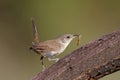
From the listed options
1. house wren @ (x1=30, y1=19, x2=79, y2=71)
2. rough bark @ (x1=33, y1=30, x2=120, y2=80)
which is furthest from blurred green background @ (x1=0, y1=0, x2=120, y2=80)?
rough bark @ (x1=33, y1=30, x2=120, y2=80)

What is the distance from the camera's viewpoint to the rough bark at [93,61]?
392 cm

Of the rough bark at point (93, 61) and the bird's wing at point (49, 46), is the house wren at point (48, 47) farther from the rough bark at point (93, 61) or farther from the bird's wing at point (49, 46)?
the rough bark at point (93, 61)

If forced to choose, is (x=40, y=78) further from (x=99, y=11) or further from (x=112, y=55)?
(x=99, y=11)

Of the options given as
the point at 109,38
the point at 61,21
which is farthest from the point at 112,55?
the point at 61,21

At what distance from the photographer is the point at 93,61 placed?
3.95 meters

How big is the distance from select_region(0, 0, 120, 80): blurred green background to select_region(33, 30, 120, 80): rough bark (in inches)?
311

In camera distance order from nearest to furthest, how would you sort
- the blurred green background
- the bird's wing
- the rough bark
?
1. the rough bark
2. the bird's wing
3. the blurred green background

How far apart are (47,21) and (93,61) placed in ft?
32.0

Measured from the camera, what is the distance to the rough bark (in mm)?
3924

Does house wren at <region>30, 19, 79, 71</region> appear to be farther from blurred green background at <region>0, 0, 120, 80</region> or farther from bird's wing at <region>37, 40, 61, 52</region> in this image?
blurred green background at <region>0, 0, 120, 80</region>

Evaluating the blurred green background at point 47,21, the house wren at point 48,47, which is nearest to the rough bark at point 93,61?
the house wren at point 48,47

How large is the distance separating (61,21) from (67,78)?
9.58m

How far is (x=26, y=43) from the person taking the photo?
13.0 metres

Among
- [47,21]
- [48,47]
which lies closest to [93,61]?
[48,47]
